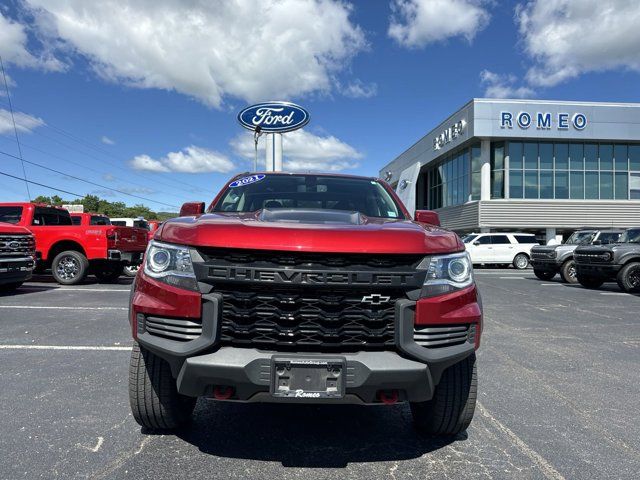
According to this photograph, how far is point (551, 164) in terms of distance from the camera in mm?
26828

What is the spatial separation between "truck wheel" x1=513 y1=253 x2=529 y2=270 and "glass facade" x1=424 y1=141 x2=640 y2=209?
7446mm

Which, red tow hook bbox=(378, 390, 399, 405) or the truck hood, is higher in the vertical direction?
the truck hood

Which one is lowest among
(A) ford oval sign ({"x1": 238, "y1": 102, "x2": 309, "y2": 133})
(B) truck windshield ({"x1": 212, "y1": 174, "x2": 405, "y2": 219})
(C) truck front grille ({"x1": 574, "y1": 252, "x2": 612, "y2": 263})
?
(C) truck front grille ({"x1": 574, "y1": 252, "x2": 612, "y2": 263})

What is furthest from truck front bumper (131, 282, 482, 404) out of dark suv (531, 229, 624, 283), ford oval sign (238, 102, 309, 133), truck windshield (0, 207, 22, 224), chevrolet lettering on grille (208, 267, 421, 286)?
ford oval sign (238, 102, 309, 133)

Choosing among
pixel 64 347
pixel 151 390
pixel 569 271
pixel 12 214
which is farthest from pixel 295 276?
pixel 569 271

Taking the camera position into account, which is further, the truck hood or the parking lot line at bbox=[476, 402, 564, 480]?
the parking lot line at bbox=[476, 402, 564, 480]

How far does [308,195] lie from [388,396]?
205 cm

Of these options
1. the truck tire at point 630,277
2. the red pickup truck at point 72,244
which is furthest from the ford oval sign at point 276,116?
the truck tire at point 630,277

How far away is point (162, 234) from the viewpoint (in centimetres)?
249

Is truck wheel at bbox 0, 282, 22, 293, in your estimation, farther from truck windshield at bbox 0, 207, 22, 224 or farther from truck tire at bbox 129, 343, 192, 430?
truck tire at bbox 129, 343, 192, 430

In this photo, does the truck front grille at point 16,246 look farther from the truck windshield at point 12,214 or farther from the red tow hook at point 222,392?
the red tow hook at point 222,392

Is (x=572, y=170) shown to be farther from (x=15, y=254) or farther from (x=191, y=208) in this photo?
(x=191, y=208)

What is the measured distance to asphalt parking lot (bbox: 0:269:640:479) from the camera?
2.50 meters

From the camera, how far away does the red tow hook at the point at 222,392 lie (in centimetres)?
226
